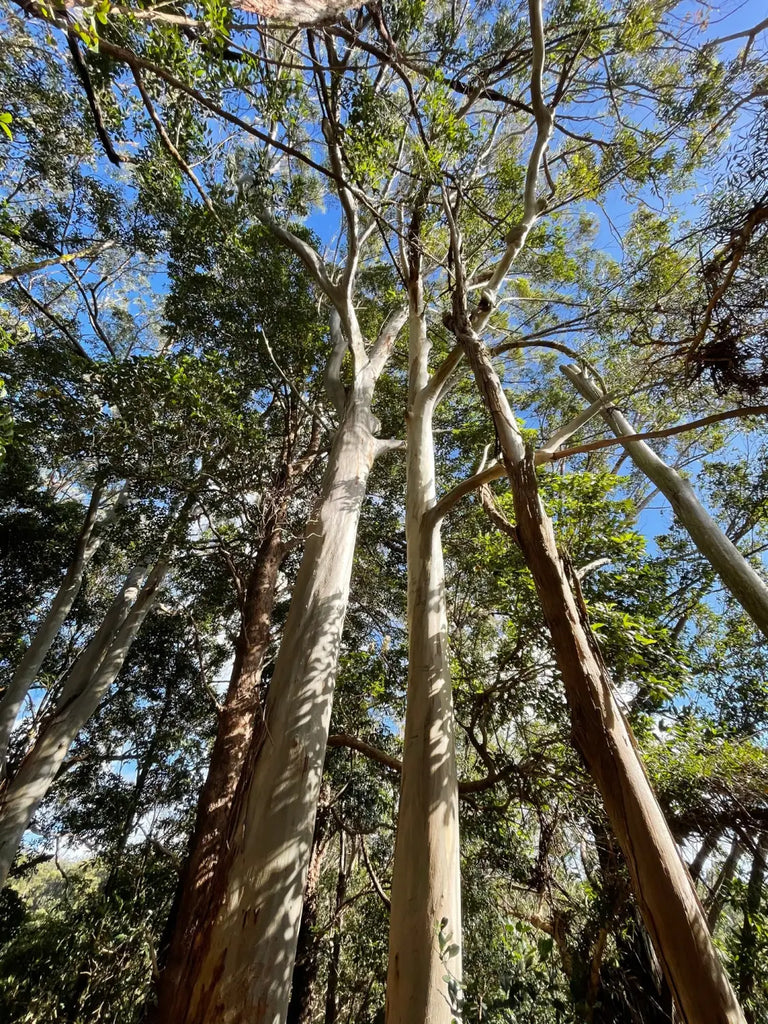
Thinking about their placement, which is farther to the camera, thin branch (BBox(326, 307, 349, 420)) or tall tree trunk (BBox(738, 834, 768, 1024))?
thin branch (BBox(326, 307, 349, 420))

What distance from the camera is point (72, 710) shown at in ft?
22.9

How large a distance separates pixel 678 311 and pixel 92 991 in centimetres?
734

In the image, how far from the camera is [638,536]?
13.7 ft

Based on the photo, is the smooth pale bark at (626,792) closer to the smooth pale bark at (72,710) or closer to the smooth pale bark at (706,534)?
the smooth pale bark at (706,534)

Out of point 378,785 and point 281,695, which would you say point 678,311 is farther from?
point 378,785

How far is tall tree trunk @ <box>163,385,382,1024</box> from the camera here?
2012 mm

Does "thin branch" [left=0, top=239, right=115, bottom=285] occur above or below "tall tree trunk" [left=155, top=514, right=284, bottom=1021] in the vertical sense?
above

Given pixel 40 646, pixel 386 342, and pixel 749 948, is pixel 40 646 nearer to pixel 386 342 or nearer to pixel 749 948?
pixel 386 342

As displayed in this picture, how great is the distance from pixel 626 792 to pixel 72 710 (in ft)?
26.3

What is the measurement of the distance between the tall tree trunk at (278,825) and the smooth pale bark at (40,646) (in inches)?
177

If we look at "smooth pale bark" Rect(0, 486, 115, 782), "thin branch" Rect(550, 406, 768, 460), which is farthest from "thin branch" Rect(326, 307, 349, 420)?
"thin branch" Rect(550, 406, 768, 460)

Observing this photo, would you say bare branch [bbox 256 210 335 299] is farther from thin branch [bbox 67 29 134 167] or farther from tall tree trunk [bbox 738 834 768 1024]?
tall tree trunk [bbox 738 834 768 1024]

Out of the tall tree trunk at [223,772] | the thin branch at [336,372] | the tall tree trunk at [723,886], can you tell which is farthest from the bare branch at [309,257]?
the tall tree trunk at [723,886]

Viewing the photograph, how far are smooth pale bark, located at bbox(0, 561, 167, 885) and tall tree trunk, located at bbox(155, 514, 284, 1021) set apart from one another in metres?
1.87
